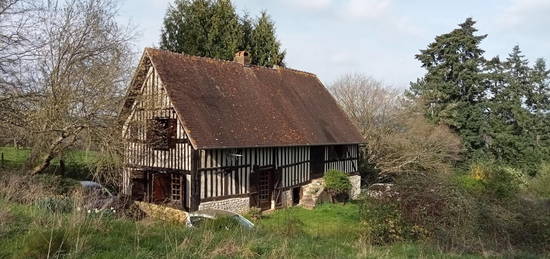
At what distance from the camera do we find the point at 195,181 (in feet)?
47.8

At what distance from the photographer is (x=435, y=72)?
3247 cm

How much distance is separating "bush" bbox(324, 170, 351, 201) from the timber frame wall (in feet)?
11.7

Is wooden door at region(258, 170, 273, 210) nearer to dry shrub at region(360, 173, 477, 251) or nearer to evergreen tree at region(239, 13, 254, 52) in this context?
dry shrub at region(360, 173, 477, 251)

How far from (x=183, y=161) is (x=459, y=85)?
2391 centimetres

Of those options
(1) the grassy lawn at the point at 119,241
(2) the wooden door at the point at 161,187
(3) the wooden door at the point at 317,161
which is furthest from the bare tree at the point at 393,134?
(1) the grassy lawn at the point at 119,241

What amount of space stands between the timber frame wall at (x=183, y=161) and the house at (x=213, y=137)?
0.03m

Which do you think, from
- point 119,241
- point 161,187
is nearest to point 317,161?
point 161,187

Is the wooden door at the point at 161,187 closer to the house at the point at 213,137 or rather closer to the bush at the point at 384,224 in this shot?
the house at the point at 213,137

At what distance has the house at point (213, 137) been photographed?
14.8 meters

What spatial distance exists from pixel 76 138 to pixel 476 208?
1075 centimetres

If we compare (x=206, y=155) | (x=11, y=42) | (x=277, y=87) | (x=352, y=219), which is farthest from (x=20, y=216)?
(x=277, y=87)

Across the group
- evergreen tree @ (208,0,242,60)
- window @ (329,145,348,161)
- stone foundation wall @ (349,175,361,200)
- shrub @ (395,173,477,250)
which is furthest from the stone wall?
evergreen tree @ (208,0,242,60)

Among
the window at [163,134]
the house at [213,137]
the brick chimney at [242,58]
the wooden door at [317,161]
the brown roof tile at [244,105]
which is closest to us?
the house at [213,137]

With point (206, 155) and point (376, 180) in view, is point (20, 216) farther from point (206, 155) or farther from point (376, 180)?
point (376, 180)
